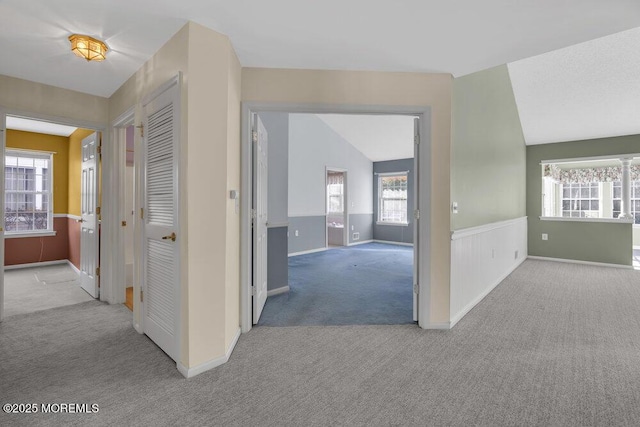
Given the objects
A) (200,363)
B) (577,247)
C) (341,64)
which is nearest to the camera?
(200,363)

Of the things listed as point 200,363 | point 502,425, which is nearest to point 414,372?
point 502,425

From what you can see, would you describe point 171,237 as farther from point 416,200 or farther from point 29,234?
point 29,234

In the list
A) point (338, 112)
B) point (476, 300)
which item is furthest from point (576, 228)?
point (338, 112)

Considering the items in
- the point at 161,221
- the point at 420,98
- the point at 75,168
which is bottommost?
the point at 161,221

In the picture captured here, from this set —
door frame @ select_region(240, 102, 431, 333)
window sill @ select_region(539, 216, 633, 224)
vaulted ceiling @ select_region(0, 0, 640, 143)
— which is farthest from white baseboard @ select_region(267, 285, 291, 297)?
window sill @ select_region(539, 216, 633, 224)

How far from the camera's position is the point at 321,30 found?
2.17 metres

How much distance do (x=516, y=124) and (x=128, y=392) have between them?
21.3 feet

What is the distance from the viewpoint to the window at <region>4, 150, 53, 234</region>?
5.28 m

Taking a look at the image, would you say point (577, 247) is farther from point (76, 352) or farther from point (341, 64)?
point (76, 352)

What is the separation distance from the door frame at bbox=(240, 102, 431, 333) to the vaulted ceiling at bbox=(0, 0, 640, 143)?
35cm

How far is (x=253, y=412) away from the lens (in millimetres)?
1707

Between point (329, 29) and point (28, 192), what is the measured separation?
6097 millimetres

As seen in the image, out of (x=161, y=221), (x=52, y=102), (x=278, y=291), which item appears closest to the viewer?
(x=161, y=221)

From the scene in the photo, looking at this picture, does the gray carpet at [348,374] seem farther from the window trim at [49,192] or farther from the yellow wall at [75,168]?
the window trim at [49,192]
